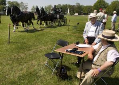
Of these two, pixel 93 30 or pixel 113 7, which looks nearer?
pixel 93 30

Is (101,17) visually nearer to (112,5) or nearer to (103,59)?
(103,59)

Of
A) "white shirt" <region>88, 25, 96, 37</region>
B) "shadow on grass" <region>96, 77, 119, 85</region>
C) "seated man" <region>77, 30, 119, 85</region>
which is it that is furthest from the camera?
"white shirt" <region>88, 25, 96, 37</region>

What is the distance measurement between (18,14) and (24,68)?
9075 millimetres

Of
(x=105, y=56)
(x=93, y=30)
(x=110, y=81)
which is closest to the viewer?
(x=105, y=56)

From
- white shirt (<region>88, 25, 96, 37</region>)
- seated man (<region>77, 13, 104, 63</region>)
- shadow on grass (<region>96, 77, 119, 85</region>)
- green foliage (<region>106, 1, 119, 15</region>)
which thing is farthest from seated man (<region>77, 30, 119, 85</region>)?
green foliage (<region>106, 1, 119, 15</region>)

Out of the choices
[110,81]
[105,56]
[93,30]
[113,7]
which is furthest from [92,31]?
[113,7]

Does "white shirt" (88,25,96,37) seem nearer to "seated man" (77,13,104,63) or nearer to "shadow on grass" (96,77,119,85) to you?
"seated man" (77,13,104,63)

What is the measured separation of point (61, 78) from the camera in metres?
4.73

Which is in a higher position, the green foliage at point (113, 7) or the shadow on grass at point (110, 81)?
the green foliage at point (113, 7)

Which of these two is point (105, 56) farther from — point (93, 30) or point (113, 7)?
point (113, 7)

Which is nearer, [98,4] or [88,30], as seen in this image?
[88,30]

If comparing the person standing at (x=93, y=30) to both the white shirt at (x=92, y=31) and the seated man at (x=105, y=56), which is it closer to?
the white shirt at (x=92, y=31)

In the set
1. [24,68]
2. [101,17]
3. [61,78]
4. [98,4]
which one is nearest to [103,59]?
[61,78]

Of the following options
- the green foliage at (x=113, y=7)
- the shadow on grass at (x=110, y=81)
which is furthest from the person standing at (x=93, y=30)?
the green foliage at (x=113, y=7)
